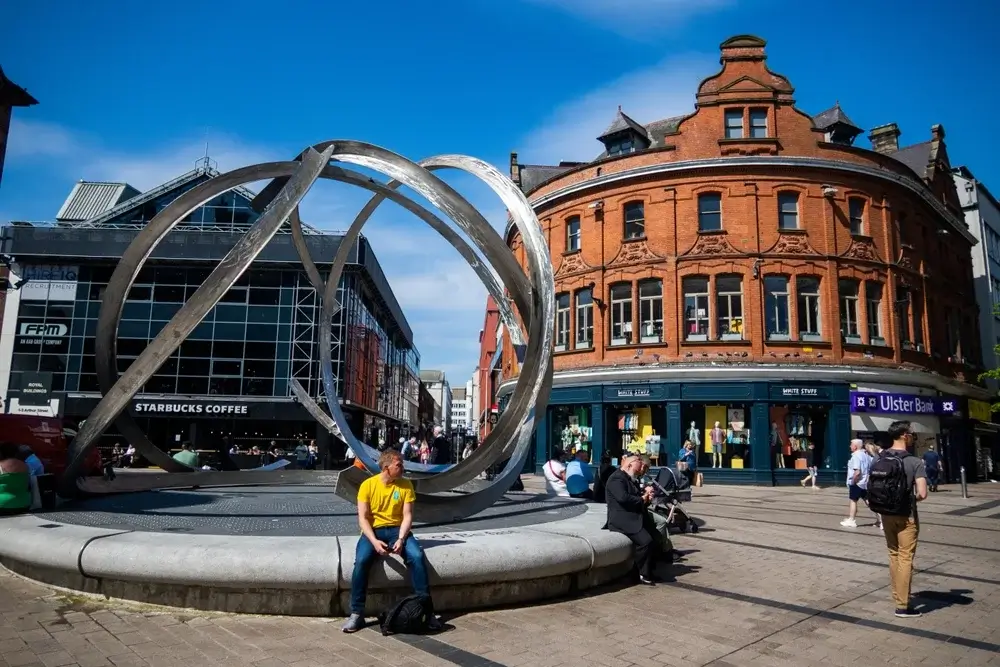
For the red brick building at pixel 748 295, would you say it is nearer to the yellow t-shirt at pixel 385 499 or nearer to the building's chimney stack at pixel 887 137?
the building's chimney stack at pixel 887 137

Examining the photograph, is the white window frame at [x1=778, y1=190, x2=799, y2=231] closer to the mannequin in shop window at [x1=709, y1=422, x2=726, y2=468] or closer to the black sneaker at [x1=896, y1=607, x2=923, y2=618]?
the mannequin in shop window at [x1=709, y1=422, x2=726, y2=468]

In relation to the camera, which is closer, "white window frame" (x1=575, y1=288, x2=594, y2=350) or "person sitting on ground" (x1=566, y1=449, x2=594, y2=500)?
"person sitting on ground" (x1=566, y1=449, x2=594, y2=500)

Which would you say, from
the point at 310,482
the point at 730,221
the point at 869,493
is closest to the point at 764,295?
the point at 730,221

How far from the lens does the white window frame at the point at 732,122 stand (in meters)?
28.5

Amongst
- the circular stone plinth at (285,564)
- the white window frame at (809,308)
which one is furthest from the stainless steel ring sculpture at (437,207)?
the white window frame at (809,308)

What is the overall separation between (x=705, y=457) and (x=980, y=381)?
62.8ft

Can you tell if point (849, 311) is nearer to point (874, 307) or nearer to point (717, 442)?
point (874, 307)

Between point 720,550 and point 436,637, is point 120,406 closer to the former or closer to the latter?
point 436,637

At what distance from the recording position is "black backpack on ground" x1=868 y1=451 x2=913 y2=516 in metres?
6.78

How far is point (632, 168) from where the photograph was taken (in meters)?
29.0

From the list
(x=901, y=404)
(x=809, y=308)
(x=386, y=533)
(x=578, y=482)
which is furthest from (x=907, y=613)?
(x=901, y=404)

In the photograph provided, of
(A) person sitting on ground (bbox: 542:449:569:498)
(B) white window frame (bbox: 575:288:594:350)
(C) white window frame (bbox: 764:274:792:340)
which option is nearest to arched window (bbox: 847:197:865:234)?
(C) white window frame (bbox: 764:274:792:340)

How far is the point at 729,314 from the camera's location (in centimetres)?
2733

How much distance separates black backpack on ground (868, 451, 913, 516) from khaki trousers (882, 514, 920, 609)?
108 mm
